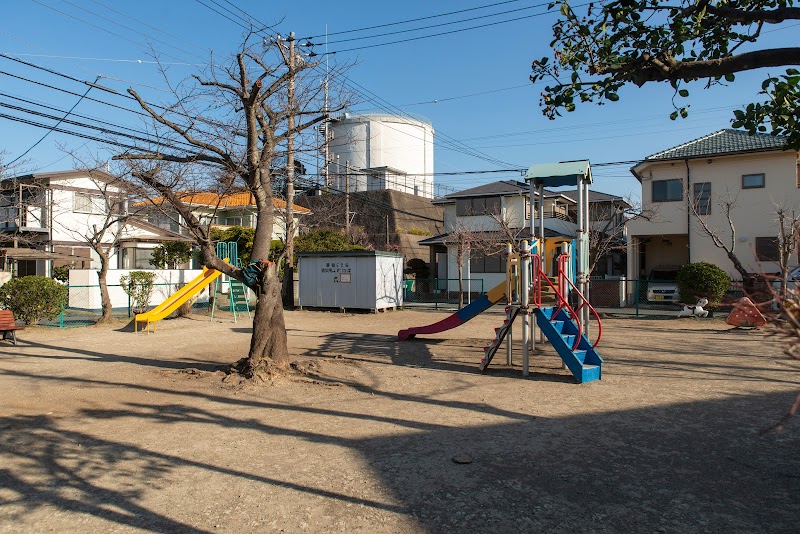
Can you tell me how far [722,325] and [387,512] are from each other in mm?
14403

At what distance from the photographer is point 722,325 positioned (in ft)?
50.2

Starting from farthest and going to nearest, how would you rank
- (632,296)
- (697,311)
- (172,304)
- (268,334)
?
(632,296), (697,311), (172,304), (268,334)

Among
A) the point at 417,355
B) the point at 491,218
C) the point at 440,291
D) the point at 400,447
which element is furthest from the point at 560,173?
the point at 440,291

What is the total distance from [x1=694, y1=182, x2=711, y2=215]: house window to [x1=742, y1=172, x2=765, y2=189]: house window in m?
1.17

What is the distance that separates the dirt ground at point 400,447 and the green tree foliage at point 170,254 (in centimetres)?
1837

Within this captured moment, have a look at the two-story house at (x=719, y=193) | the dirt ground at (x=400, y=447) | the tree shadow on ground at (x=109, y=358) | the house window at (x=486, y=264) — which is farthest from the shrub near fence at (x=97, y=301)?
the two-story house at (x=719, y=193)

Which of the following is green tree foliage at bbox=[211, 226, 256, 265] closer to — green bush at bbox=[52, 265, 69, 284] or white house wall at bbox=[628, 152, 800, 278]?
green bush at bbox=[52, 265, 69, 284]

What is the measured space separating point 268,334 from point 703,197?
19.6m

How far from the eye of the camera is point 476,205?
30047 millimetres

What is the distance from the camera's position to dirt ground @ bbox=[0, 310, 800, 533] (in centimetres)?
375


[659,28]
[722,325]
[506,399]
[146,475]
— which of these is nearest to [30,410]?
[146,475]

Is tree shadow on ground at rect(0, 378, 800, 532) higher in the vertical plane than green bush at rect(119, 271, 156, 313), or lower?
lower

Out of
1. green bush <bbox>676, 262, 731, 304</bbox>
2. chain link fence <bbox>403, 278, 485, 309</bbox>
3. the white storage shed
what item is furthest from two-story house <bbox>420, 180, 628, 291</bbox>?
green bush <bbox>676, 262, 731, 304</bbox>

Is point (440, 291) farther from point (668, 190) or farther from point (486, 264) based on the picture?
point (668, 190)
